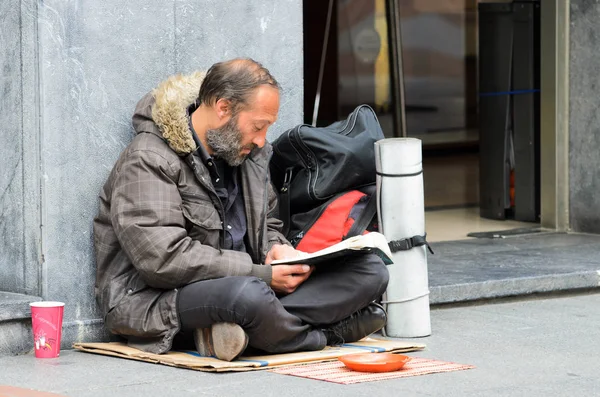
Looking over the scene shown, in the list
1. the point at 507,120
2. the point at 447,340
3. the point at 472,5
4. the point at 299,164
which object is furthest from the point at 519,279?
the point at 472,5

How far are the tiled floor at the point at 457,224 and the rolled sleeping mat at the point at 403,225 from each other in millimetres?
3095

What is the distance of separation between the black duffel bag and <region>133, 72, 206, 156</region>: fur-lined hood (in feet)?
1.76

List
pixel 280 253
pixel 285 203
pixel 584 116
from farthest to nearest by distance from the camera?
pixel 584 116, pixel 285 203, pixel 280 253

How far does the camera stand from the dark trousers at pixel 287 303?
4777 millimetres

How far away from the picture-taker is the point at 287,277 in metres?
5.02

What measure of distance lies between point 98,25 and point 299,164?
105 cm

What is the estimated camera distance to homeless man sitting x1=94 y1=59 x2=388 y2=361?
4.84 metres

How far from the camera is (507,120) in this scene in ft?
32.7

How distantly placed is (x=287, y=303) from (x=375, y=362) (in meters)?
0.49

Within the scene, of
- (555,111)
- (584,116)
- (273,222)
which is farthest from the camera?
(555,111)

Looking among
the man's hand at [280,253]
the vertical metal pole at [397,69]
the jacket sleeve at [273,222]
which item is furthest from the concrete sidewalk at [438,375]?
the vertical metal pole at [397,69]

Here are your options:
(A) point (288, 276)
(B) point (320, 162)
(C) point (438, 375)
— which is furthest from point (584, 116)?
(C) point (438, 375)

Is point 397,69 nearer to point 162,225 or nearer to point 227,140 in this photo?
point 227,140

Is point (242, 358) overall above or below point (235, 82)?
below
